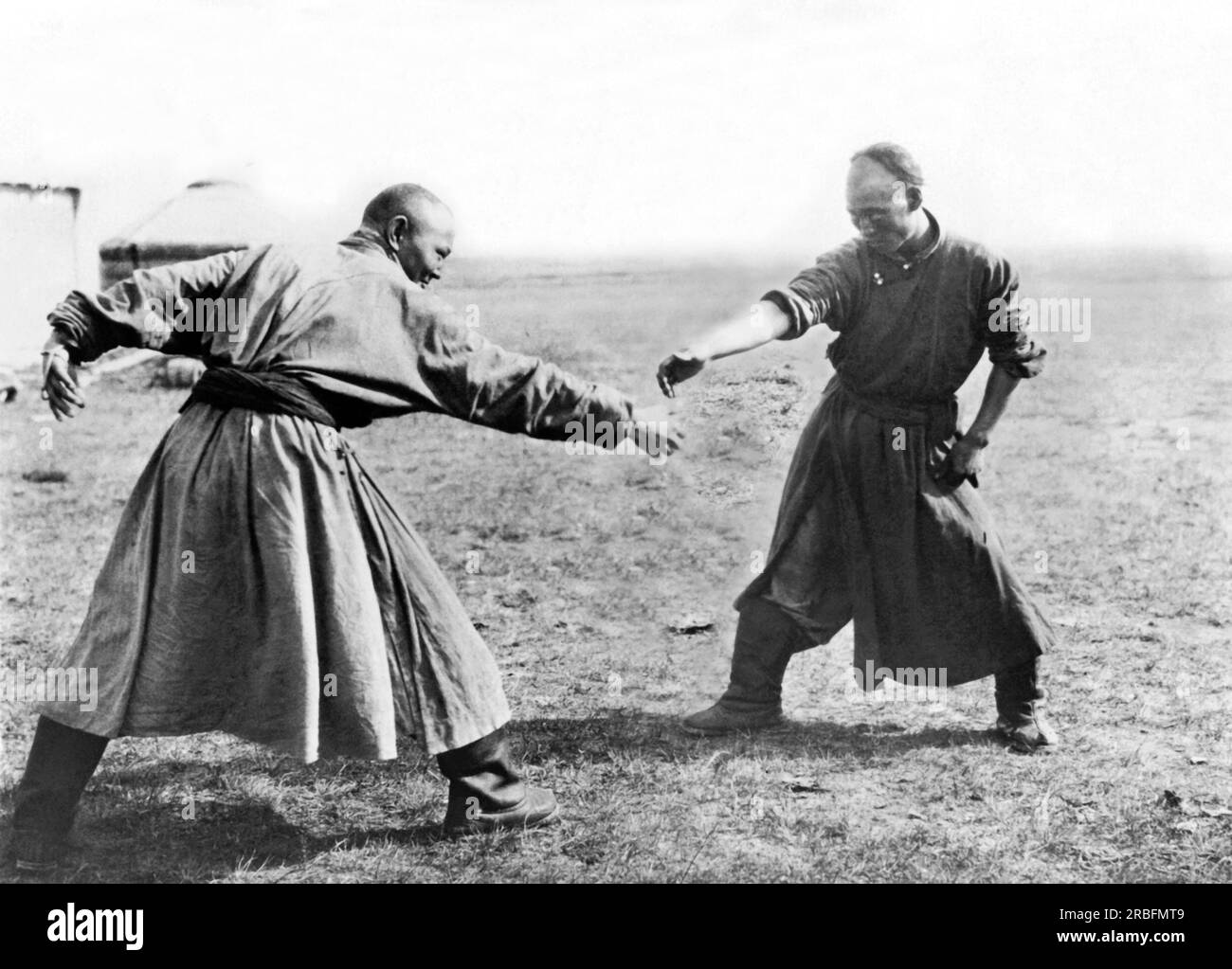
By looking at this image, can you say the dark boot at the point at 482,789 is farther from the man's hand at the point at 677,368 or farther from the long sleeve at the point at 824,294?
the long sleeve at the point at 824,294

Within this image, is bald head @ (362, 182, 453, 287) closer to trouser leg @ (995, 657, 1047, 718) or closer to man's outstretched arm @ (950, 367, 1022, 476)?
man's outstretched arm @ (950, 367, 1022, 476)

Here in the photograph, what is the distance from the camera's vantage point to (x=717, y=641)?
535 cm

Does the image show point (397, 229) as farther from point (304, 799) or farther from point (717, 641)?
point (717, 641)

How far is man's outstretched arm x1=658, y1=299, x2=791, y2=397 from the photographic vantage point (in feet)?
14.2

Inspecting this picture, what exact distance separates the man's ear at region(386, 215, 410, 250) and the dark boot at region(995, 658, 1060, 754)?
7.87 feet

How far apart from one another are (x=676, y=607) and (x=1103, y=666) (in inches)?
62.3

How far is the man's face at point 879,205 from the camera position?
4605 millimetres

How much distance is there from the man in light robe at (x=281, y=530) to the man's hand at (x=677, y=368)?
8.7 inches

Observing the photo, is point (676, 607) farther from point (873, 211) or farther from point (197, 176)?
point (197, 176)

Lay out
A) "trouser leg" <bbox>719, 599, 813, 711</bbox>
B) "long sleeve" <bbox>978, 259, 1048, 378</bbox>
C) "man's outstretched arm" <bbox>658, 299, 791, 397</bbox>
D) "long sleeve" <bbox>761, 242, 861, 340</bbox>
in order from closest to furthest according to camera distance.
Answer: "man's outstretched arm" <bbox>658, 299, 791, 397</bbox> < "long sleeve" <bbox>761, 242, 861, 340</bbox> < "long sleeve" <bbox>978, 259, 1048, 378</bbox> < "trouser leg" <bbox>719, 599, 813, 711</bbox>

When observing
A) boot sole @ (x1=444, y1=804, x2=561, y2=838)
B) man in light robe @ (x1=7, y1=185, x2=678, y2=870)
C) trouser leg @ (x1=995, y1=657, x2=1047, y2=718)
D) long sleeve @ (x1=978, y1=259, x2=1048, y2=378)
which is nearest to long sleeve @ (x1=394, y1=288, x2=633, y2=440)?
man in light robe @ (x1=7, y1=185, x2=678, y2=870)

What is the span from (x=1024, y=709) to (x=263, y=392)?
266cm

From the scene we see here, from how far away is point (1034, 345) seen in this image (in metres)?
4.68
